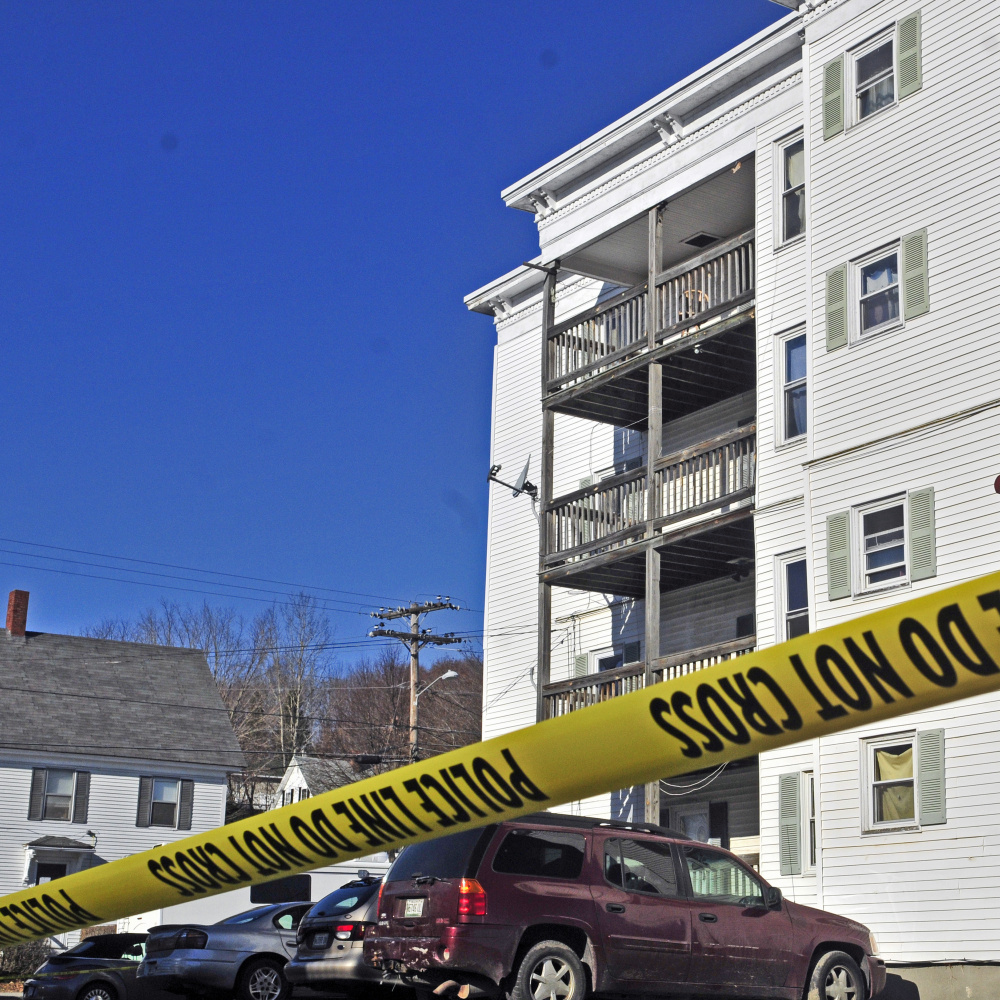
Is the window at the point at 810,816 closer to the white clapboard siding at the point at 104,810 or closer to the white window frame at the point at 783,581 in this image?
the white window frame at the point at 783,581

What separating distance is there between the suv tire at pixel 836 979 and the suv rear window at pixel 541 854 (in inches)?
118

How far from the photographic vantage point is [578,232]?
26344 millimetres

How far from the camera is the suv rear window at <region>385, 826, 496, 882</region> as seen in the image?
37.6 ft

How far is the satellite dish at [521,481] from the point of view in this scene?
2833 cm

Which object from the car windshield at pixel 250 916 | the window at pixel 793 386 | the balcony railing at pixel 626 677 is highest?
the window at pixel 793 386

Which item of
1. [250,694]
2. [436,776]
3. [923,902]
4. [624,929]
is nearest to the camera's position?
[436,776]

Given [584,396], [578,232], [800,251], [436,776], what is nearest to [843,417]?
[800,251]

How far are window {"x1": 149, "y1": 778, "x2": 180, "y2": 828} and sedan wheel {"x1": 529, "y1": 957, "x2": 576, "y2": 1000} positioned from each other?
126 ft

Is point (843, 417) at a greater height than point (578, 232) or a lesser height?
lesser

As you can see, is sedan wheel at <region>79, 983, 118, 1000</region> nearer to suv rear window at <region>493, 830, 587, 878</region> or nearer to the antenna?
suv rear window at <region>493, 830, 587, 878</region>

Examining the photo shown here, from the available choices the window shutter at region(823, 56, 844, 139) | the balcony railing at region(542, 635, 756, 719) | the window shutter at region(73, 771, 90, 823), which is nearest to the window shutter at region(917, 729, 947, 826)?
the balcony railing at region(542, 635, 756, 719)

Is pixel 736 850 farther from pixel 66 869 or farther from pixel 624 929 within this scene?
pixel 66 869

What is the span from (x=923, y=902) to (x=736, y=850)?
17.3 feet

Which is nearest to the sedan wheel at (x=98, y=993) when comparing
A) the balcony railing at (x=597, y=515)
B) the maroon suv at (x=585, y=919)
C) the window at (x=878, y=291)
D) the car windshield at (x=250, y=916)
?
the car windshield at (x=250, y=916)
